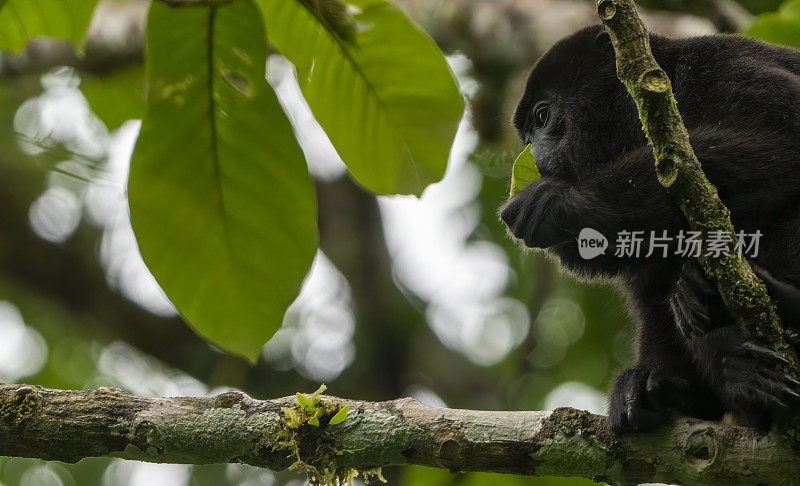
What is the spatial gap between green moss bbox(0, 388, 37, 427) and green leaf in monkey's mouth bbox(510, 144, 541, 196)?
1624 millimetres

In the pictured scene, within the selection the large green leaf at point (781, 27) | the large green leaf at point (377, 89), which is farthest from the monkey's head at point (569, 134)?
the large green leaf at point (781, 27)

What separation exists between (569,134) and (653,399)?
1229mm

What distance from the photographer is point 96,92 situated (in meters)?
4.18

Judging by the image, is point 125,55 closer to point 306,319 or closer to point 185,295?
point 306,319

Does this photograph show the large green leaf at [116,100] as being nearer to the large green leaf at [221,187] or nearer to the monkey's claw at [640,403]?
the large green leaf at [221,187]

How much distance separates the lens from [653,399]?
2771mm

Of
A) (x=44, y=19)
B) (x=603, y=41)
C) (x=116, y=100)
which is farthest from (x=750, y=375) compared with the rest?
(x=116, y=100)

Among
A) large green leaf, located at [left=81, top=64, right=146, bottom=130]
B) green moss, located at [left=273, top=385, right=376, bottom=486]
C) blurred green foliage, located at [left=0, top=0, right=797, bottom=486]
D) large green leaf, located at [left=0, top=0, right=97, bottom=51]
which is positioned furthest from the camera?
blurred green foliage, located at [left=0, top=0, right=797, bottom=486]

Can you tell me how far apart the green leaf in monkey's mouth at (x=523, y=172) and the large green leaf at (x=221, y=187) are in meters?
0.71

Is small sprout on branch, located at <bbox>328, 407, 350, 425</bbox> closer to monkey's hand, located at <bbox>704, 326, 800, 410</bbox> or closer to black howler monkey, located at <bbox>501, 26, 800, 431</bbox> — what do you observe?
black howler monkey, located at <bbox>501, 26, 800, 431</bbox>

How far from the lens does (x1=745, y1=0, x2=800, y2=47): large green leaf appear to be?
11.6 feet

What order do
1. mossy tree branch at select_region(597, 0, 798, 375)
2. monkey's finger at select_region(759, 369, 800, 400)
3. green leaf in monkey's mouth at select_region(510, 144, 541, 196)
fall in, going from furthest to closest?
green leaf in monkey's mouth at select_region(510, 144, 541, 196) < monkey's finger at select_region(759, 369, 800, 400) < mossy tree branch at select_region(597, 0, 798, 375)

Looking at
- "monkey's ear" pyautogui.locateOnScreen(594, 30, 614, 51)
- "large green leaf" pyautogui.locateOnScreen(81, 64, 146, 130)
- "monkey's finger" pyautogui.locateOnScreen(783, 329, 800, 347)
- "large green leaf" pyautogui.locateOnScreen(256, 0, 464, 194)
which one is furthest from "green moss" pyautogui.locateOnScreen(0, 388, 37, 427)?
"monkey's ear" pyautogui.locateOnScreen(594, 30, 614, 51)

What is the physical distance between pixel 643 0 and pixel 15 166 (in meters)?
4.85
